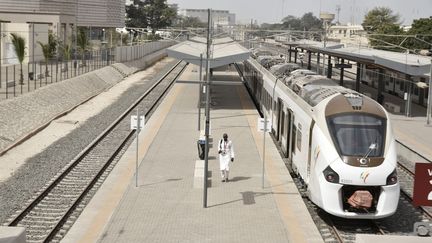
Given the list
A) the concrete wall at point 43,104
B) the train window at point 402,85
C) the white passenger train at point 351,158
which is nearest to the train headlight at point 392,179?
the white passenger train at point 351,158

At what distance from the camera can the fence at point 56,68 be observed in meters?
36.6

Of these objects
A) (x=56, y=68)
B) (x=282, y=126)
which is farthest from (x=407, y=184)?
(x=56, y=68)

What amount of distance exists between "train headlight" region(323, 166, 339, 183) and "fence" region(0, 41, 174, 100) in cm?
2162

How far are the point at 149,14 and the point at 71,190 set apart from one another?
4078 inches

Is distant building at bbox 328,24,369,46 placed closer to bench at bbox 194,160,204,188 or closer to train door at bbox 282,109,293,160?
train door at bbox 282,109,293,160

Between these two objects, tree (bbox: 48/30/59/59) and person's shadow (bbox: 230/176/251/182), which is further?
tree (bbox: 48/30/59/59)

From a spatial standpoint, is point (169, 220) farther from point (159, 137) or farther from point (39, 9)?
point (39, 9)

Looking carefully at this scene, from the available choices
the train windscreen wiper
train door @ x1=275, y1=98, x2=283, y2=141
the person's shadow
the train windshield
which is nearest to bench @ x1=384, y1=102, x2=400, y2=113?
train door @ x1=275, y1=98, x2=283, y2=141

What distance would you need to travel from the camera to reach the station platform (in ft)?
44.6

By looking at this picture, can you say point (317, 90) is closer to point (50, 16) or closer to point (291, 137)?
point (291, 137)

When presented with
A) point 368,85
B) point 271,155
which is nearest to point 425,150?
point 271,155

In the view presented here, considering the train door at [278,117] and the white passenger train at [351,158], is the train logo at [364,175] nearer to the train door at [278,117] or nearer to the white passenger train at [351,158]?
the white passenger train at [351,158]

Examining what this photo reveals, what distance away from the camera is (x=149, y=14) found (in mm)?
118688

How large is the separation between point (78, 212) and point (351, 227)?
6.61 m
